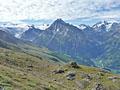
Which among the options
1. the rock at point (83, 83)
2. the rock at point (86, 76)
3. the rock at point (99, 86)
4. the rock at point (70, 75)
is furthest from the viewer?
the rock at point (86, 76)

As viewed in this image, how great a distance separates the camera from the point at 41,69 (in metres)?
186

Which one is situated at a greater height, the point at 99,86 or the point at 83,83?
the point at 99,86

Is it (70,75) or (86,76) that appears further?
(86,76)

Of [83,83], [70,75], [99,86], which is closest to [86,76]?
[70,75]

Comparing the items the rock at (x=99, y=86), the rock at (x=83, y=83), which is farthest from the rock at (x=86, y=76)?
the rock at (x=99, y=86)

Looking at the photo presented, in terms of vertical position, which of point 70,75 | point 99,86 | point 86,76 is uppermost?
point 70,75

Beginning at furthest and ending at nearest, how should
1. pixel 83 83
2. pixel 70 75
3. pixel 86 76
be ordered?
pixel 86 76 < pixel 70 75 < pixel 83 83

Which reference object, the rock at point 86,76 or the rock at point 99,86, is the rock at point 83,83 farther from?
the rock at point 99,86

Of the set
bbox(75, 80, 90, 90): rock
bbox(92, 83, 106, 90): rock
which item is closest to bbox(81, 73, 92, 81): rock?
bbox(75, 80, 90, 90): rock

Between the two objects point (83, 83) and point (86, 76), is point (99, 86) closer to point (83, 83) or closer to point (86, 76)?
point (83, 83)

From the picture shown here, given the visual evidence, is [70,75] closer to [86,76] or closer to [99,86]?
[86,76]

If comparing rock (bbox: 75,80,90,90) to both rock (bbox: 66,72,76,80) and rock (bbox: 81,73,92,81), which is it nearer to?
rock (bbox: 81,73,92,81)

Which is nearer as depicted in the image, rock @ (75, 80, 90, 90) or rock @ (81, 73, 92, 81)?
rock @ (75, 80, 90, 90)

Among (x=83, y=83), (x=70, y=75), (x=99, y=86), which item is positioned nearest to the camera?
(x=99, y=86)
